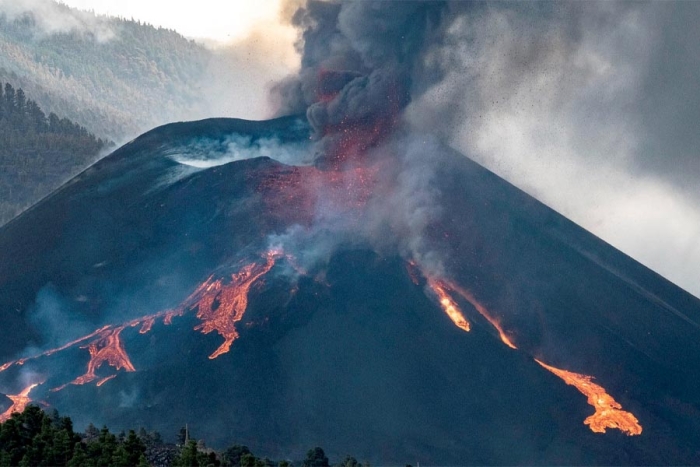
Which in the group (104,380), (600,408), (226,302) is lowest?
(600,408)

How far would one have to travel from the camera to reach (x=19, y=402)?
51406mm

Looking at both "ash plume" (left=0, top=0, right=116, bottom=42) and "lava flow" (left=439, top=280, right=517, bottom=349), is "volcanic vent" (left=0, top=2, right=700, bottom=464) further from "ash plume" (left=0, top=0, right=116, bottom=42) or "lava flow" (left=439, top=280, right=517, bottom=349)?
"ash plume" (left=0, top=0, right=116, bottom=42)

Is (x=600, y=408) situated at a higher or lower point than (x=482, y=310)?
lower

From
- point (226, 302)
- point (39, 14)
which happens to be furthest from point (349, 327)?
point (39, 14)

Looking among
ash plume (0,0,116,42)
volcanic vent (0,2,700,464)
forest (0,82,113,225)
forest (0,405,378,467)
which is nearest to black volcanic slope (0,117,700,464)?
volcanic vent (0,2,700,464)

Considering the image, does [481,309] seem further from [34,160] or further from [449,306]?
[34,160]

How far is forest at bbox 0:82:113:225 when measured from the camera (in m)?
102

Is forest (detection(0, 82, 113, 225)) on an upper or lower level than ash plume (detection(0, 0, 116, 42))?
lower

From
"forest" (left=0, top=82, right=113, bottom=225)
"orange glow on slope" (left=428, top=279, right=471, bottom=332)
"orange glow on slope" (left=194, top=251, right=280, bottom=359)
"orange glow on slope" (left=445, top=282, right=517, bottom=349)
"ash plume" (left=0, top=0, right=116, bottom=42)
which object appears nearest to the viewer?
"orange glow on slope" (left=194, top=251, right=280, bottom=359)

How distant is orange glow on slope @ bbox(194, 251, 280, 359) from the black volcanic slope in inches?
16.8

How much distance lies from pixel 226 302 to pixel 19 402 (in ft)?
34.1

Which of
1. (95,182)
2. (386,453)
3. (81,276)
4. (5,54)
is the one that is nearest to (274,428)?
(386,453)

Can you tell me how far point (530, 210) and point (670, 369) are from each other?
14.4 metres

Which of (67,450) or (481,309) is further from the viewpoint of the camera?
(481,309)
